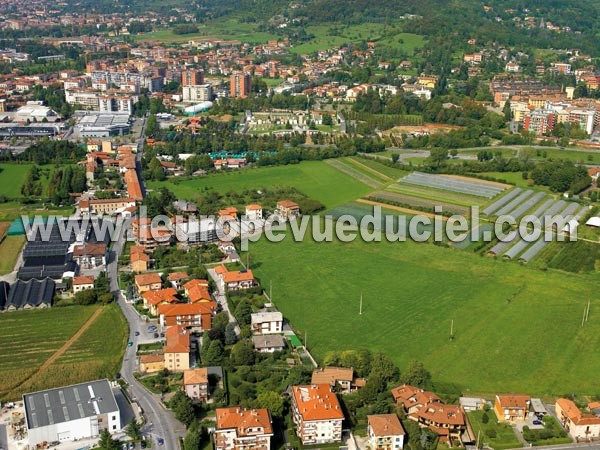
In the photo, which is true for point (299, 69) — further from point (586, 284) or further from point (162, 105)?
Result: point (586, 284)

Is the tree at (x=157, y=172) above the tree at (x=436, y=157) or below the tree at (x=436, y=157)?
below

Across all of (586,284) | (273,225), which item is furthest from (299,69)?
(586,284)

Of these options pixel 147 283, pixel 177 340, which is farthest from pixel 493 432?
pixel 147 283

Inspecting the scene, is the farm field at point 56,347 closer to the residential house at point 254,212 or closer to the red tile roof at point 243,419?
the red tile roof at point 243,419

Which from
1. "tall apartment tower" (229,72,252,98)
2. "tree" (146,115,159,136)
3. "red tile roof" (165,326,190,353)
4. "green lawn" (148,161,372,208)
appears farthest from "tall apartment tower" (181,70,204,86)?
"red tile roof" (165,326,190,353)

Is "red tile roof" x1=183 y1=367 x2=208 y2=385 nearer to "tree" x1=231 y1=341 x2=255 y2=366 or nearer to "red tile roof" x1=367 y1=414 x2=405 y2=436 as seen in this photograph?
"tree" x1=231 y1=341 x2=255 y2=366

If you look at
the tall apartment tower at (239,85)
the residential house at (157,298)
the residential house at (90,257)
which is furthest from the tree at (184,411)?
the tall apartment tower at (239,85)
